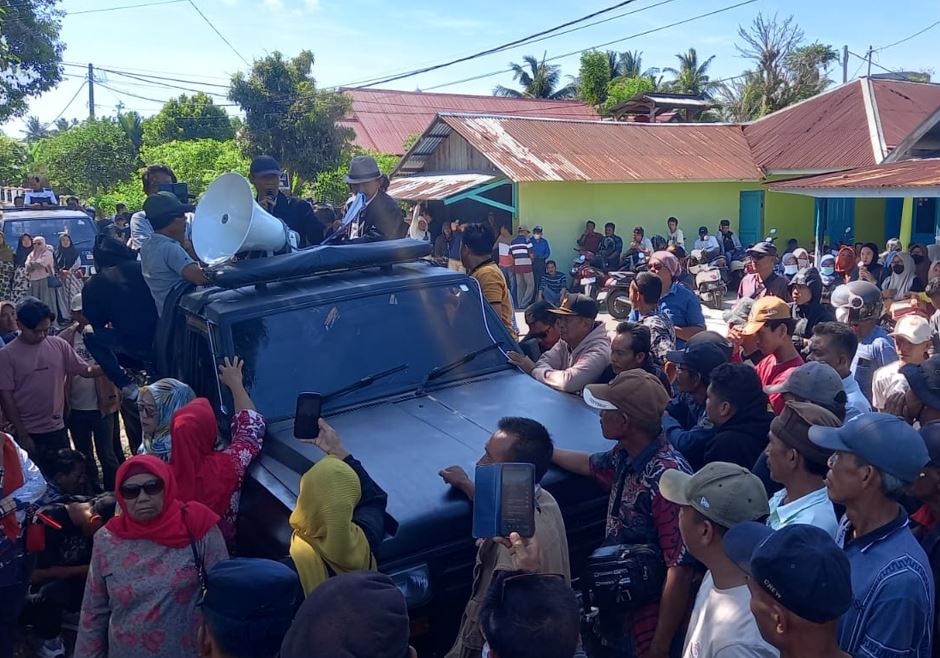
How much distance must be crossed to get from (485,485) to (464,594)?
40.6 inches

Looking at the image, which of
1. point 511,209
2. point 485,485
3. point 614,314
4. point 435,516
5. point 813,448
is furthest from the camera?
point 511,209

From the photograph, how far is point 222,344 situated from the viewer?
13.4 feet

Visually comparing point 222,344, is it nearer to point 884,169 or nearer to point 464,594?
point 464,594

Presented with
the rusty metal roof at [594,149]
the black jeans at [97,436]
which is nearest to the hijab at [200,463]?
the black jeans at [97,436]

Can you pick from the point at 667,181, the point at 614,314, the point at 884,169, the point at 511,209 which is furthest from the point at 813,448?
the point at 667,181

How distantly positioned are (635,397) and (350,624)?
5.31ft

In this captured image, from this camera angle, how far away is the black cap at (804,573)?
1.83 meters

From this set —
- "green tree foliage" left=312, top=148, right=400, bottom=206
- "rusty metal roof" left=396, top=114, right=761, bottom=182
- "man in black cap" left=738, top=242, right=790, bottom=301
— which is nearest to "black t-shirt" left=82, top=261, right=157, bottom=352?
"man in black cap" left=738, top=242, right=790, bottom=301

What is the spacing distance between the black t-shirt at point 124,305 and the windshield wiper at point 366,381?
1917mm

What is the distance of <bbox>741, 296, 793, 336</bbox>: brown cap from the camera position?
4352 mm

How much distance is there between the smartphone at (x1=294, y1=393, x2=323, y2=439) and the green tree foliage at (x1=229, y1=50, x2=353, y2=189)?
2505cm

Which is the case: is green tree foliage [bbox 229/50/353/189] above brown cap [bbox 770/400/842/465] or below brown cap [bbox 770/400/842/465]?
above

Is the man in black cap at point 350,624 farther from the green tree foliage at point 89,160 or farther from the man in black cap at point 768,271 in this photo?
the green tree foliage at point 89,160

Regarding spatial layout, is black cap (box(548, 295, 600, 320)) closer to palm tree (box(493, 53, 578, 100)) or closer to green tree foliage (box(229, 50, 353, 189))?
green tree foliage (box(229, 50, 353, 189))
